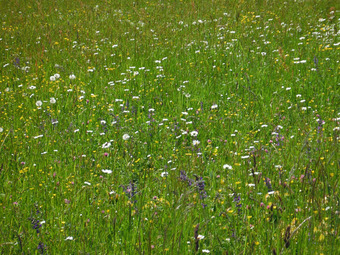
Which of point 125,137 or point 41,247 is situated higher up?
point 125,137

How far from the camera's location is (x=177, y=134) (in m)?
3.45

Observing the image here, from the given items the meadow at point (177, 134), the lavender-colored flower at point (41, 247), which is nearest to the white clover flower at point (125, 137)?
the meadow at point (177, 134)

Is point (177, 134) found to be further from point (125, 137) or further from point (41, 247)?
point (41, 247)

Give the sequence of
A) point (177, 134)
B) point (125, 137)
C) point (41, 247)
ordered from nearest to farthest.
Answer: point (41, 247), point (125, 137), point (177, 134)

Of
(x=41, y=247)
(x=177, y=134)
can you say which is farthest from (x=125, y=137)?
(x=41, y=247)

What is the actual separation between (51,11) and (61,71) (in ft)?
16.6

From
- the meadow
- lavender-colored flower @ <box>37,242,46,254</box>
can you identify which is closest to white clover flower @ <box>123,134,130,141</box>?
the meadow

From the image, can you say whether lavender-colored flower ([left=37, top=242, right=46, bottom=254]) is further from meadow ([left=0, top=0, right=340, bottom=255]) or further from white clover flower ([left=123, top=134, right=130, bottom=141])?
white clover flower ([left=123, top=134, right=130, bottom=141])

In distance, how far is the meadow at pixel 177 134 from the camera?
194 cm

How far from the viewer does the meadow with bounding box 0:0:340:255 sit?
1.94 meters

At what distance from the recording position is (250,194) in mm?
2289

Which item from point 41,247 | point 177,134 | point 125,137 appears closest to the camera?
point 41,247

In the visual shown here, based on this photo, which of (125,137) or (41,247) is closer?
(41,247)

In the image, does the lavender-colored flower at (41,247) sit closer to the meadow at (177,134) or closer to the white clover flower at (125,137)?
A: the meadow at (177,134)
